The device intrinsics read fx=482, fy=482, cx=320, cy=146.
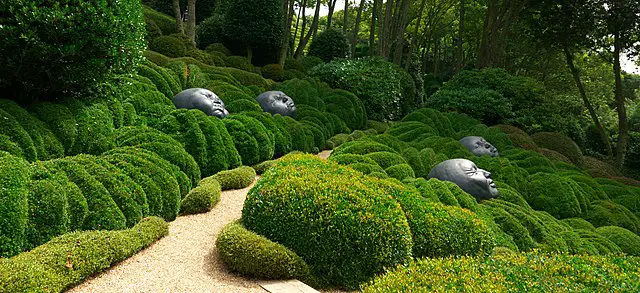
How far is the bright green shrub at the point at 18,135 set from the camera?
5.98 meters

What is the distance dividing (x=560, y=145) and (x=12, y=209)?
16093 mm

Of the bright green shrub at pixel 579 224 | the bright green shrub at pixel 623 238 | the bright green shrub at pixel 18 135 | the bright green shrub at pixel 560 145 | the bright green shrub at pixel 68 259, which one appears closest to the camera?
the bright green shrub at pixel 68 259

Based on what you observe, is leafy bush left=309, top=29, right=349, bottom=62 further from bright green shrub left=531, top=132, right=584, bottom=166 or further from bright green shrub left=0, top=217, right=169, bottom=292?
bright green shrub left=0, top=217, right=169, bottom=292

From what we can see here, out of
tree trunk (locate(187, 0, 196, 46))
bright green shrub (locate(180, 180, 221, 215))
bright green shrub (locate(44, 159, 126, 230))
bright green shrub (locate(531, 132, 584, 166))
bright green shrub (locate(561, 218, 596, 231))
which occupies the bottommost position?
bright green shrub (locate(561, 218, 596, 231))

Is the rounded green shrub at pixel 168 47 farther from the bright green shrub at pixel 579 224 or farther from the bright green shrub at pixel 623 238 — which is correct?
the bright green shrub at pixel 623 238

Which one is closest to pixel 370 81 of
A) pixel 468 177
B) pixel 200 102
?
pixel 200 102

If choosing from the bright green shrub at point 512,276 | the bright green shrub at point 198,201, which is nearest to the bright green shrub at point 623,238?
the bright green shrub at point 512,276

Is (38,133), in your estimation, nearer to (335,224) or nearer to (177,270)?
(177,270)

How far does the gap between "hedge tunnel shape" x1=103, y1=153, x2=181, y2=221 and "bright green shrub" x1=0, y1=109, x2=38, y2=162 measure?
0.85 m

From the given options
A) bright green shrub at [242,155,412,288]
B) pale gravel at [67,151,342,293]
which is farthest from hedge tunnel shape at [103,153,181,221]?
bright green shrub at [242,155,412,288]

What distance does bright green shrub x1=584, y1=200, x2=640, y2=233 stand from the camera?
32.3 ft

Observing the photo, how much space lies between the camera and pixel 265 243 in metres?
5.35

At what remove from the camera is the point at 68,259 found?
4609mm

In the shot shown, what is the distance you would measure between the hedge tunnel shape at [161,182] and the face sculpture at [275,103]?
6.10m
